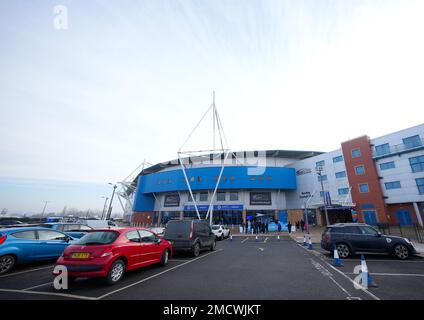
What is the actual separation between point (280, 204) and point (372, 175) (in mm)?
17899

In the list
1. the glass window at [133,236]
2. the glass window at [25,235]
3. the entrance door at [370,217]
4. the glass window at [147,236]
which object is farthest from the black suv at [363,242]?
the entrance door at [370,217]

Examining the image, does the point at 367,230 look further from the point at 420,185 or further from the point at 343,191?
the point at 343,191

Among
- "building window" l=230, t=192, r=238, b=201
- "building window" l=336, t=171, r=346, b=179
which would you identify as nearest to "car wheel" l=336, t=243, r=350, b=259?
"building window" l=336, t=171, r=346, b=179

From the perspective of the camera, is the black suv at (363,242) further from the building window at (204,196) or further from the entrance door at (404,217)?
the building window at (204,196)

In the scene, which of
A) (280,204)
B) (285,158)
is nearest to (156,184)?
(280,204)

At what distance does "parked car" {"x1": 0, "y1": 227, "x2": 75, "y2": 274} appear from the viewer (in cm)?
712

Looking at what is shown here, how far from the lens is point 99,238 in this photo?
601 centimetres

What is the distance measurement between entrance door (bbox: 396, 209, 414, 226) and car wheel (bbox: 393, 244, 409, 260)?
2799 cm

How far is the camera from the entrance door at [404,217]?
97.7 ft

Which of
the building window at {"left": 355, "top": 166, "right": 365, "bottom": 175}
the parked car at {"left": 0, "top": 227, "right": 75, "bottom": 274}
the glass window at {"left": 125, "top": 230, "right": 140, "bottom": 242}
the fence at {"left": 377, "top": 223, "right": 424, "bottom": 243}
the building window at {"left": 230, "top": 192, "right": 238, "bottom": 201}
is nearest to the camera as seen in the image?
the glass window at {"left": 125, "top": 230, "right": 140, "bottom": 242}

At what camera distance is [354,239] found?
1016cm

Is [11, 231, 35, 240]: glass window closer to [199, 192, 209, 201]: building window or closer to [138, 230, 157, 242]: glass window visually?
[138, 230, 157, 242]: glass window

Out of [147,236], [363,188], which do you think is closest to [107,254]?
[147,236]

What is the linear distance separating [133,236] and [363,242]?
10.8m
